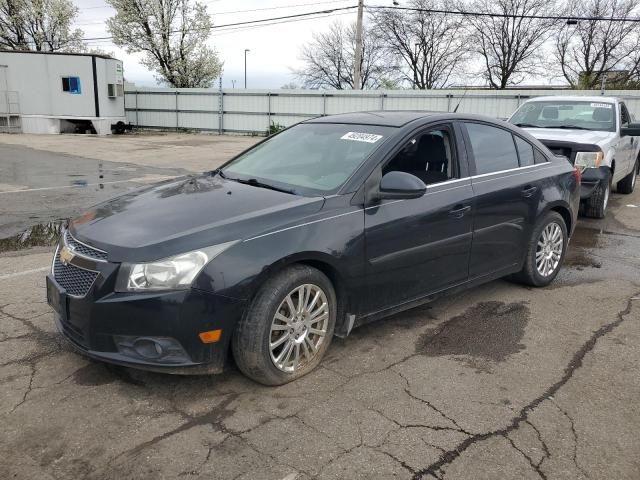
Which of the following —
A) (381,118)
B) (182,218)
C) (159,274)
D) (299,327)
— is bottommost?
(299,327)

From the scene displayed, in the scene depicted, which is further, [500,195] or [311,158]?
[500,195]

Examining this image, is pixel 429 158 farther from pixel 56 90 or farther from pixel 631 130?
pixel 56 90

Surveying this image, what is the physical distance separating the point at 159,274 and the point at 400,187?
1.56m

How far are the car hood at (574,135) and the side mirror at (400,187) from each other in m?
4.97

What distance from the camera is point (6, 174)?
467 inches

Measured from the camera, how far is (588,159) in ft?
24.2

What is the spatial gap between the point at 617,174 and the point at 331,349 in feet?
23.7

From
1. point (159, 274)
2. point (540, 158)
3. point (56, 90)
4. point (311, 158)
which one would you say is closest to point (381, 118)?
point (311, 158)

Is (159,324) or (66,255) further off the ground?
(66,255)

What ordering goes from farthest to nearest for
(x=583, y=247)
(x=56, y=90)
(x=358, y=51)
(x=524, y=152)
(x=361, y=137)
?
(x=358, y=51) → (x=56, y=90) → (x=583, y=247) → (x=524, y=152) → (x=361, y=137)

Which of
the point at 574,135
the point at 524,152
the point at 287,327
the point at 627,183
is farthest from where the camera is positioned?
the point at 627,183

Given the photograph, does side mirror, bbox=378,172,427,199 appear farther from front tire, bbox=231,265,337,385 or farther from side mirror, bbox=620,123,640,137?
side mirror, bbox=620,123,640,137

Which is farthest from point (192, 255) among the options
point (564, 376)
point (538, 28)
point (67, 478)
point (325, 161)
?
point (538, 28)

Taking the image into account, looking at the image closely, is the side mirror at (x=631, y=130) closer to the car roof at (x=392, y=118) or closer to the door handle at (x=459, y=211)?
the car roof at (x=392, y=118)
